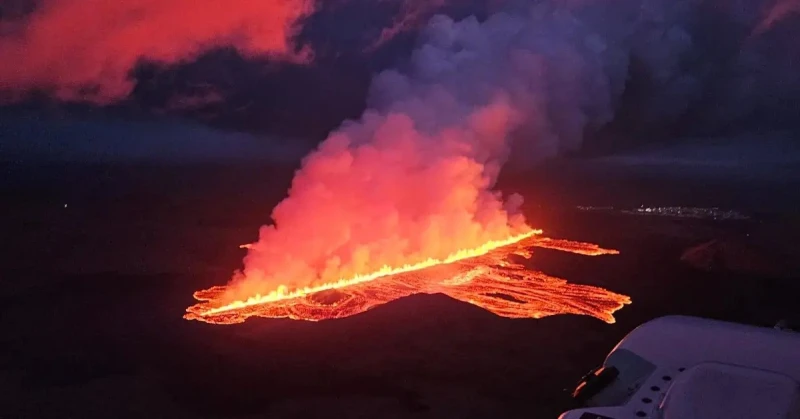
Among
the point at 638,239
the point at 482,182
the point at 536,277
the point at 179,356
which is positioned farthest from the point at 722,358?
the point at 638,239

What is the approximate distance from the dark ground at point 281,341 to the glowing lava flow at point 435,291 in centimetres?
98

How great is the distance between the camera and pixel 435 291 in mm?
28875

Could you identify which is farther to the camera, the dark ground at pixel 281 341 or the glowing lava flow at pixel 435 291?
the glowing lava flow at pixel 435 291

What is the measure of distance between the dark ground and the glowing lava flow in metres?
0.98

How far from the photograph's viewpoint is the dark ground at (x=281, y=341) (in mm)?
17016

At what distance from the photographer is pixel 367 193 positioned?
37719 mm

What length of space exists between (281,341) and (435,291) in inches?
363

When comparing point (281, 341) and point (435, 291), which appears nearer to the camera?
point (281, 341)

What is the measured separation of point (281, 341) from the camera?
21.7m

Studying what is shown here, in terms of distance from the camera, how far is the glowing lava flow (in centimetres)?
2519

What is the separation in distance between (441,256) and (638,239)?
59.5 ft

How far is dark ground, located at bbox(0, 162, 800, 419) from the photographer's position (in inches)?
670

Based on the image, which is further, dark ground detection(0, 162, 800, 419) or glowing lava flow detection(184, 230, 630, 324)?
glowing lava flow detection(184, 230, 630, 324)

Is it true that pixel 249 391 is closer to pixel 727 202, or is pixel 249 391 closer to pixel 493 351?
pixel 493 351
